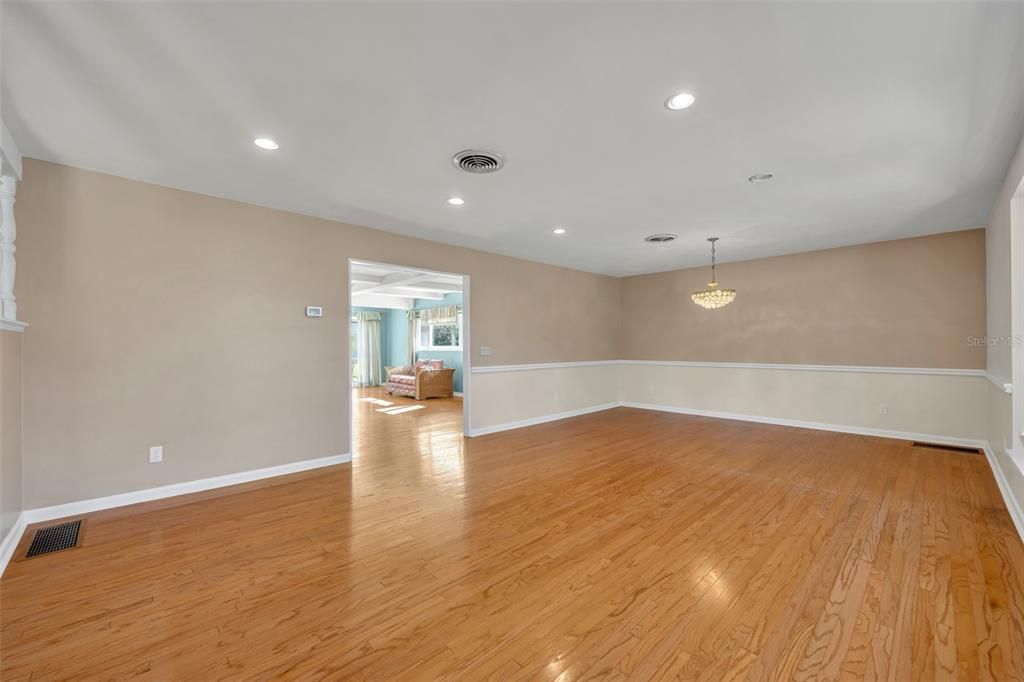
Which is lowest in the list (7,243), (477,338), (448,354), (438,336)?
(448,354)

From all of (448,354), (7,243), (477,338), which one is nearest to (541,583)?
(477,338)

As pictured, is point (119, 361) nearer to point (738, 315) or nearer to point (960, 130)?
point (960, 130)

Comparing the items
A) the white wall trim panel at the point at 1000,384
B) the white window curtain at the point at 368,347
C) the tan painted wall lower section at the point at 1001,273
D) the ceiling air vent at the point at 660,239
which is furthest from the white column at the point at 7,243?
the white window curtain at the point at 368,347

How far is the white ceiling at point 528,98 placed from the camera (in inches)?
65.5

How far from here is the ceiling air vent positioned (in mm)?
5023

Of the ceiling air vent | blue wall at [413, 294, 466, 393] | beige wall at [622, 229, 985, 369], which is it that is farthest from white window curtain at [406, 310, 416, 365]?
the ceiling air vent

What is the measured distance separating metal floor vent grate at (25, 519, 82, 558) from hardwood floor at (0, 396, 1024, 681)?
4.3 inches

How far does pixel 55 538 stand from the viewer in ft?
8.66

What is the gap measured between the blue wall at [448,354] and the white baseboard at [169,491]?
597 centimetres

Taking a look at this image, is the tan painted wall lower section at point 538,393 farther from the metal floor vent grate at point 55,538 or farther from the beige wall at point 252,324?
the metal floor vent grate at point 55,538

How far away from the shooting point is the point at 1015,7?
1579 millimetres

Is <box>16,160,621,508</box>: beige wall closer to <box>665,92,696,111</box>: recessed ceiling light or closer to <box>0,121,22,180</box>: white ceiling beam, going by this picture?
<box>0,121,22,180</box>: white ceiling beam

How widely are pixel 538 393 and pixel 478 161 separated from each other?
4.22 meters

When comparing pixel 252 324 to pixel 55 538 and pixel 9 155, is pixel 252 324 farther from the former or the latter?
pixel 55 538
